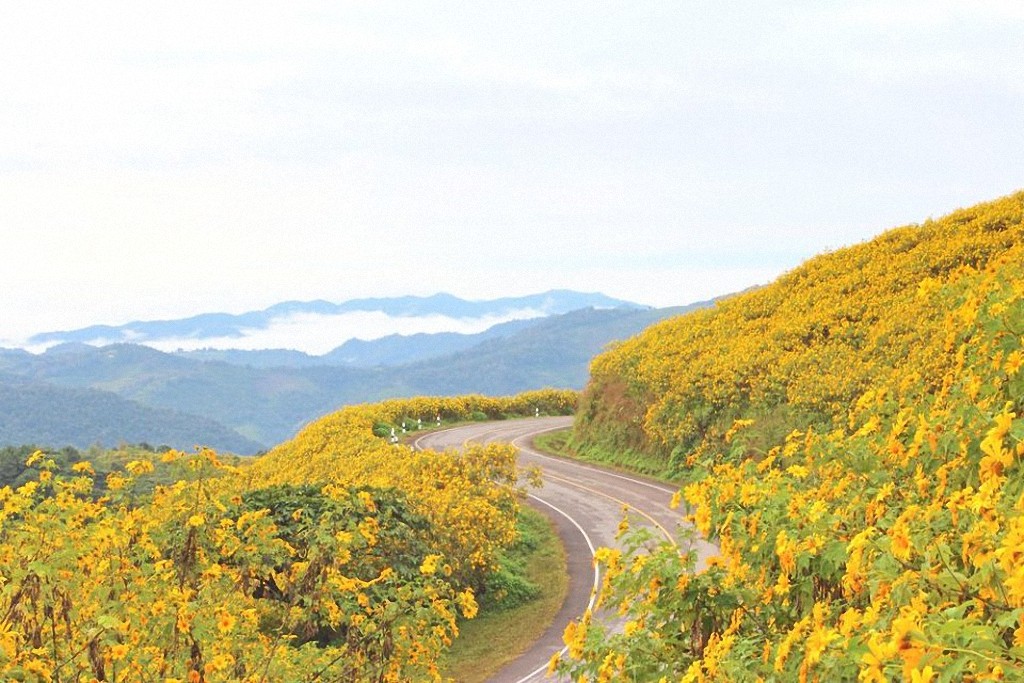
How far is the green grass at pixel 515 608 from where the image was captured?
18.8 m

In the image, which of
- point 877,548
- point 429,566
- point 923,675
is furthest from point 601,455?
point 923,675

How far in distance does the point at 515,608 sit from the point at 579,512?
25.6 feet

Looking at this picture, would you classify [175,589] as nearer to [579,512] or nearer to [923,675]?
[923,675]

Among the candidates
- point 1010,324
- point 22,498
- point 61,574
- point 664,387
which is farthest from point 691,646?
point 664,387

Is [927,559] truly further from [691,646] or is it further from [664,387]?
[664,387]

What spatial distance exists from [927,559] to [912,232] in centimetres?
3150

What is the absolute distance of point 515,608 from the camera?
22297mm

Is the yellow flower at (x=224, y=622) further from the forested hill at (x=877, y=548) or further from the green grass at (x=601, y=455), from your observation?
the green grass at (x=601, y=455)

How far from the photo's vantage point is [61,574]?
24.9 ft

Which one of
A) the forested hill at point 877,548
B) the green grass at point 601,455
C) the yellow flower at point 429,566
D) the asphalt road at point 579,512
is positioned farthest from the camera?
the green grass at point 601,455

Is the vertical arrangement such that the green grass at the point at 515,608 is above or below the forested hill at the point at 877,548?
below

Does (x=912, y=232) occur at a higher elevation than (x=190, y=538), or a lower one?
higher

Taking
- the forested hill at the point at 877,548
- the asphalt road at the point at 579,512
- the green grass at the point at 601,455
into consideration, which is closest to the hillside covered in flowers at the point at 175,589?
the forested hill at the point at 877,548

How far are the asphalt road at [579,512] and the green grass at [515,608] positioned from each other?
0.98 feet
